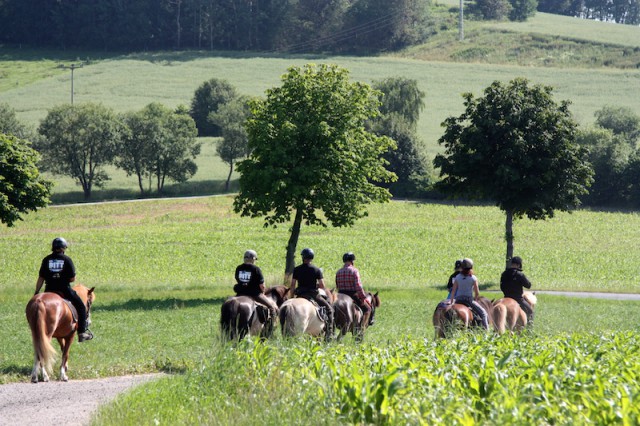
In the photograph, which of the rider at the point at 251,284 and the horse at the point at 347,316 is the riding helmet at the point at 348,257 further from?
the rider at the point at 251,284

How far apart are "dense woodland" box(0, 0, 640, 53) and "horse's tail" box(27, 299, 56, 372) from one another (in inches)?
5728

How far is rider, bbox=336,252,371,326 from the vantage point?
19156mm

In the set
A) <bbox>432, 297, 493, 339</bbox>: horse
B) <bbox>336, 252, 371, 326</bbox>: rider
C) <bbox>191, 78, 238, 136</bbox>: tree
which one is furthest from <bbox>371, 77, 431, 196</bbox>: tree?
<bbox>432, 297, 493, 339</bbox>: horse

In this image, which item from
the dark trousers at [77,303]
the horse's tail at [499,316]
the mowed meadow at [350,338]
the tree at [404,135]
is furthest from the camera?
the tree at [404,135]

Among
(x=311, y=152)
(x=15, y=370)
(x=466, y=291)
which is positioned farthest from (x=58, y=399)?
(x=311, y=152)

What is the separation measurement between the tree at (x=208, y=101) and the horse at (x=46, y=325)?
4024 inches

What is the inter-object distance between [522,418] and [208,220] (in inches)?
2353

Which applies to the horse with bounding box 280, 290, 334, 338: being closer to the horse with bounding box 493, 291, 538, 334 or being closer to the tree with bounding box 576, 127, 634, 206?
the horse with bounding box 493, 291, 538, 334

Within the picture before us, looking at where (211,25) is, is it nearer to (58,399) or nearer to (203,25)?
(203,25)

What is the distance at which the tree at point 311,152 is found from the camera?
32562mm

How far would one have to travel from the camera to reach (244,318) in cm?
1617

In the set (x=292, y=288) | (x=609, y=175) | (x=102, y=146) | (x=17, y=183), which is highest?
(x=292, y=288)

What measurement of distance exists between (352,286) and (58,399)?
24.7 feet

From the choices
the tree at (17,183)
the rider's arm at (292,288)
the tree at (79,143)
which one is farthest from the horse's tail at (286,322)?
the tree at (79,143)
